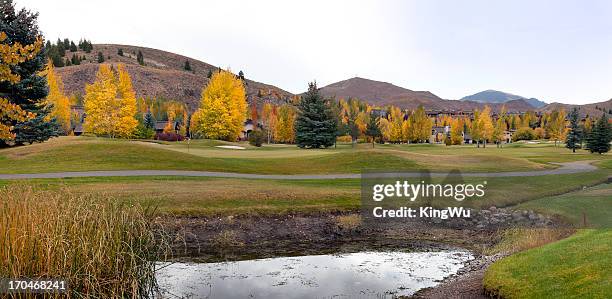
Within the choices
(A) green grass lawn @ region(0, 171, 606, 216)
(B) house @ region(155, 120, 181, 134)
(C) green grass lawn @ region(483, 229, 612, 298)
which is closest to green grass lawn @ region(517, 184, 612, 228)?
(A) green grass lawn @ region(0, 171, 606, 216)

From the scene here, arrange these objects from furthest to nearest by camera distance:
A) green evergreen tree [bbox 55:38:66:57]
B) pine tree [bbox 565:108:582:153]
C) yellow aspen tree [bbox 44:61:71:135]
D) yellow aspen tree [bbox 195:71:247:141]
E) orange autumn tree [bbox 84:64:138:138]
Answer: green evergreen tree [bbox 55:38:66:57] < pine tree [bbox 565:108:582:153] < yellow aspen tree [bbox 195:71:247:141] < yellow aspen tree [bbox 44:61:71:135] < orange autumn tree [bbox 84:64:138:138]

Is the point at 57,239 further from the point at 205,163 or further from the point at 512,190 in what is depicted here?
the point at 512,190

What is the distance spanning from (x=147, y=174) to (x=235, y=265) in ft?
47.8

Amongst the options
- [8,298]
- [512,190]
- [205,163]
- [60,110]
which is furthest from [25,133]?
[512,190]

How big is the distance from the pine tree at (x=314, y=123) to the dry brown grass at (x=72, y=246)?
182ft

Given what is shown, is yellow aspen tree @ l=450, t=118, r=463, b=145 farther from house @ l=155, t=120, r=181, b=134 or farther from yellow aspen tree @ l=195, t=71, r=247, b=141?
house @ l=155, t=120, r=181, b=134

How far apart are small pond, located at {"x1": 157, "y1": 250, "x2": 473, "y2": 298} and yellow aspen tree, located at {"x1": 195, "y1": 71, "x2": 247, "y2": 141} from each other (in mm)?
47890

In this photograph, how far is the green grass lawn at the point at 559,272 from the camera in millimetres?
10500

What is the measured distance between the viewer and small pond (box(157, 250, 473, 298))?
12.6 meters

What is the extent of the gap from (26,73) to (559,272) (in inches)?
1702

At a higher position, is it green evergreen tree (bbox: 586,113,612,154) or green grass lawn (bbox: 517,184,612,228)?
green evergreen tree (bbox: 586,113,612,154)

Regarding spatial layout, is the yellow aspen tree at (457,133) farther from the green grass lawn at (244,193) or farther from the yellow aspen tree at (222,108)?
the green grass lawn at (244,193)

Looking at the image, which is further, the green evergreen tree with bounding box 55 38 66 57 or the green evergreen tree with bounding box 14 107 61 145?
the green evergreen tree with bounding box 55 38 66 57

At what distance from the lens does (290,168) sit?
3528 cm
